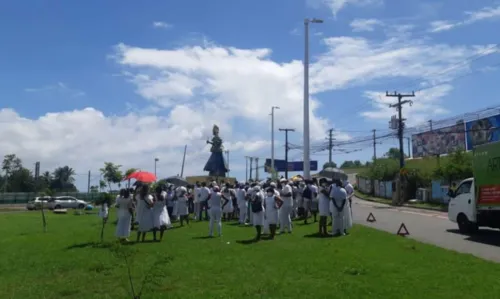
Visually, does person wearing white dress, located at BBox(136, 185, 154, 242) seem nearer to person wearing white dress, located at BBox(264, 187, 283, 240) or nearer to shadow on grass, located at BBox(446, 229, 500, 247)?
person wearing white dress, located at BBox(264, 187, 283, 240)

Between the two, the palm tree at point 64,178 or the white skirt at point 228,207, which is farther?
the palm tree at point 64,178

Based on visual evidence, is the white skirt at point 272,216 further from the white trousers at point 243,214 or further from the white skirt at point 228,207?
the white skirt at point 228,207

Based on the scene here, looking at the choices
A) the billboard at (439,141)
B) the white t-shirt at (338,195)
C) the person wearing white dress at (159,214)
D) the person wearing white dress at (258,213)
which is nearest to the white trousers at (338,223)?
the white t-shirt at (338,195)

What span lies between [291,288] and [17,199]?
235ft

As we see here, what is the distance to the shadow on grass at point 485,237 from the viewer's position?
56.1ft

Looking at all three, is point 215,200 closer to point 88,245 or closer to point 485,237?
point 88,245

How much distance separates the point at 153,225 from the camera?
18.0m

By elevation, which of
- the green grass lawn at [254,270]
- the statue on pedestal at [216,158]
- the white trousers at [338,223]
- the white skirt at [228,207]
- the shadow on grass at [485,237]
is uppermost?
the statue on pedestal at [216,158]

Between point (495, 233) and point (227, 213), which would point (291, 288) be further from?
point (227, 213)

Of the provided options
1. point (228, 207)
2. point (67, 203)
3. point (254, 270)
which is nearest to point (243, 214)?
point (228, 207)

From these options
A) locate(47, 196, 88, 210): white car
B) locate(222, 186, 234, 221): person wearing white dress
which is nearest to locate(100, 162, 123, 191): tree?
locate(47, 196, 88, 210): white car

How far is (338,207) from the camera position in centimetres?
1850

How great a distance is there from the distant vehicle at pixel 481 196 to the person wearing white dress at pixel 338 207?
15.5 feet

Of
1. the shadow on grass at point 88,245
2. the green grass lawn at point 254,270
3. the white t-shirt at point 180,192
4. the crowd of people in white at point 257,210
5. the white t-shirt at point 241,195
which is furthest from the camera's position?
the white t-shirt at point 180,192
